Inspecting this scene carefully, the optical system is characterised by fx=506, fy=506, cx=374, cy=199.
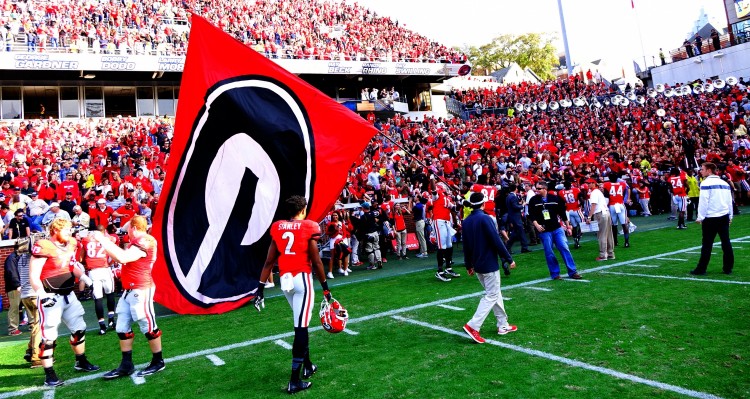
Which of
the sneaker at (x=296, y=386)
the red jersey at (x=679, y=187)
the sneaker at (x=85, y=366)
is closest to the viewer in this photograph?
the sneaker at (x=296, y=386)

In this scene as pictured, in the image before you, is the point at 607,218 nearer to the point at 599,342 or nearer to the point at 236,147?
the point at 599,342

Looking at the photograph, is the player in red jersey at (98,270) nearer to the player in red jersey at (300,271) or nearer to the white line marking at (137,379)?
the white line marking at (137,379)

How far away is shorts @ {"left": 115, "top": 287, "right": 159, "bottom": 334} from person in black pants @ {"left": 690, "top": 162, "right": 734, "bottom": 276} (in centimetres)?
799

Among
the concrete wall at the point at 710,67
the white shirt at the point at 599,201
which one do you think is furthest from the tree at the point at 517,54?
the white shirt at the point at 599,201

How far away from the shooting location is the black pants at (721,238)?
8.05 m

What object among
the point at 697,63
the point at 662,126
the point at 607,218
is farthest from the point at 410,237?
the point at 697,63

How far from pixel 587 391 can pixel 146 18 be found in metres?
33.7

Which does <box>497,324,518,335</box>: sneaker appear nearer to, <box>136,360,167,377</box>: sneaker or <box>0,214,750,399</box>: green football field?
<box>0,214,750,399</box>: green football field

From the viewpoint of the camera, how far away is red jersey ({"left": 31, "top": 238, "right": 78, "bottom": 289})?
5.70 m

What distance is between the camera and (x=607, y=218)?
34.8 feet

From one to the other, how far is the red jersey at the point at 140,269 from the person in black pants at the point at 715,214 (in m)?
7.96

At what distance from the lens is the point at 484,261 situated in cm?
605

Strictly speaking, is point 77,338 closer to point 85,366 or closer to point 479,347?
point 85,366

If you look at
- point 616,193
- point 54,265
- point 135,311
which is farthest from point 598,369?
point 616,193
